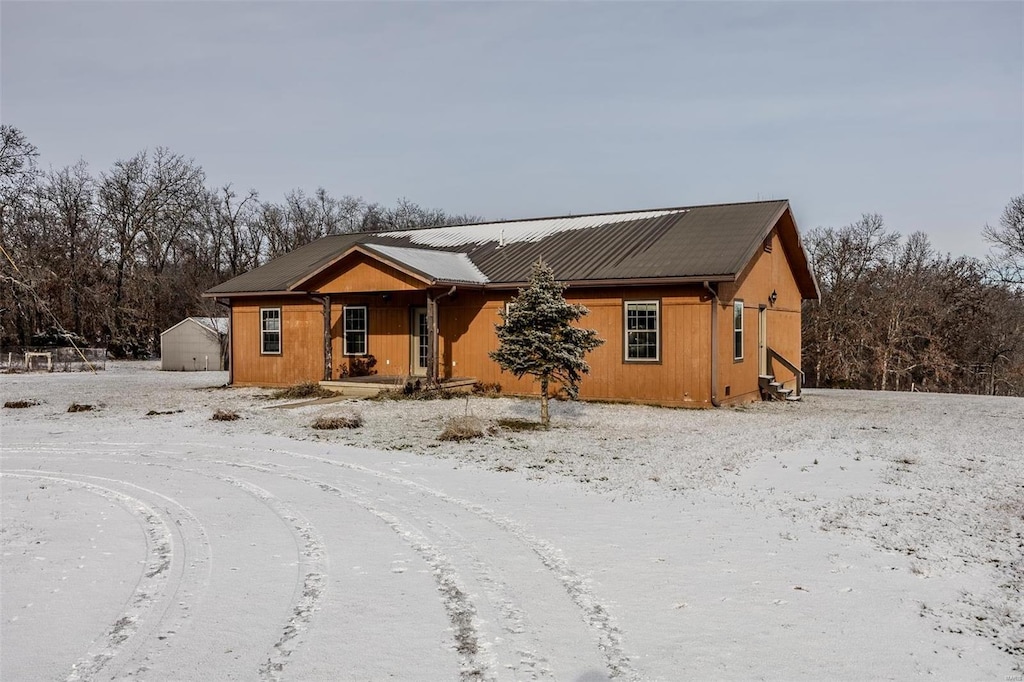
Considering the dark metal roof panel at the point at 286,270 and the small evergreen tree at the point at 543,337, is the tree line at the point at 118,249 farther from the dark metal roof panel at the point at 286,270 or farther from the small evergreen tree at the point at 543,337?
the small evergreen tree at the point at 543,337

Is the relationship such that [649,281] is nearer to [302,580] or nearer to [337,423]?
[337,423]

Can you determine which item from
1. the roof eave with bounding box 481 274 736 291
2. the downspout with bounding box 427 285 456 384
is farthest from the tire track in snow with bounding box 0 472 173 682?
the roof eave with bounding box 481 274 736 291

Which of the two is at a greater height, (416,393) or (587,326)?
(587,326)

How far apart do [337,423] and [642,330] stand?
7.43 metres

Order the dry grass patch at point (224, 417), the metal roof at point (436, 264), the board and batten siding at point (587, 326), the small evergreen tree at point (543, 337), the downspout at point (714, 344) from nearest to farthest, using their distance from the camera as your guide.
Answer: the small evergreen tree at point (543, 337) → the dry grass patch at point (224, 417) → the downspout at point (714, 344) → the board and batten siding at point (587, 326) → the metal roof at point (436, 264)

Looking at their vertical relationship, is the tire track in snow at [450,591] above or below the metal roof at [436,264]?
below

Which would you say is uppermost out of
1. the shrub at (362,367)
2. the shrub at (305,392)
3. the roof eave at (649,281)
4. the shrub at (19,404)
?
the roof eave at (649,281)

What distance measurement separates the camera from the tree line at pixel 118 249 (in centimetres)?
3456

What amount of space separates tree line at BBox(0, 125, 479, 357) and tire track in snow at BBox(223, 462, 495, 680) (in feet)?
86.9

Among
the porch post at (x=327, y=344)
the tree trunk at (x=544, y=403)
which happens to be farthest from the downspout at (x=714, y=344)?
the porch post at (x=327, y=344)

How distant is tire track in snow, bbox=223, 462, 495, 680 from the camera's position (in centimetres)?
412

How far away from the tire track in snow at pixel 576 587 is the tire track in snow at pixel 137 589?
281cm

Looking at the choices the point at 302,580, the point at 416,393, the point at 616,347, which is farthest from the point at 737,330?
the point at 302,580

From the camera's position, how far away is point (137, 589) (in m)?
5.30
